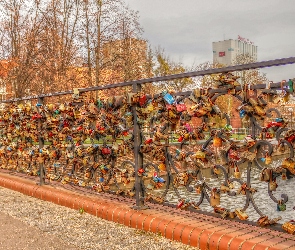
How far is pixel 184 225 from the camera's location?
379 cm

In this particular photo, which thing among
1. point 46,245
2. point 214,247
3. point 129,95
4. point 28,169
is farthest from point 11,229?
point 28,169

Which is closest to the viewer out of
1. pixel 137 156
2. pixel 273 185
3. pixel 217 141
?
pixel 273 185

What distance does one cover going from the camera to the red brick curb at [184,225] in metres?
3.22

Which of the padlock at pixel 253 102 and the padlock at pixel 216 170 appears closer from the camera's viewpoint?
the padlock at pixel 253 102

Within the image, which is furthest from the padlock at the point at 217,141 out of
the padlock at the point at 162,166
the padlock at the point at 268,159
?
the padlock at the point at 162,166

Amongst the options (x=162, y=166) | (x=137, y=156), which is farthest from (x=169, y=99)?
(x=137, y=156)

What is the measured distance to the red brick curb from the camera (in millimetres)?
3221

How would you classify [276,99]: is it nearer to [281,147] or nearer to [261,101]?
[261,101]

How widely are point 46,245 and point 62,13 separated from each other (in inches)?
608

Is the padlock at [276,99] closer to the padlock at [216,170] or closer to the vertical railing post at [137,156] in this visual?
the padlock at [216,170]

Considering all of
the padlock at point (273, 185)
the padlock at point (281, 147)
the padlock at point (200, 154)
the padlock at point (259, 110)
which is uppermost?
the padlock at point (259, 110)

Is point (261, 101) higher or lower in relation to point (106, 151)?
higher

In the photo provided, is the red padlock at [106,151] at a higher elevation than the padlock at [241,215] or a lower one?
higher

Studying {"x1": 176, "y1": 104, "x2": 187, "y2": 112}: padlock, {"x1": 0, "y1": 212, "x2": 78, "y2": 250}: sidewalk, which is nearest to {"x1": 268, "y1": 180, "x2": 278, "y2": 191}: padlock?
{"x1": 176, "y1": 104, "x2": 187, "y2": 112}: padlock
